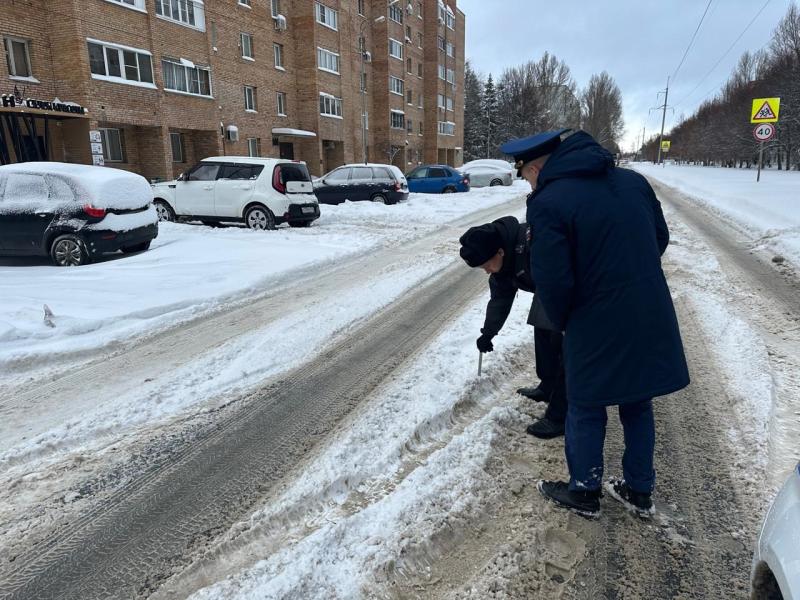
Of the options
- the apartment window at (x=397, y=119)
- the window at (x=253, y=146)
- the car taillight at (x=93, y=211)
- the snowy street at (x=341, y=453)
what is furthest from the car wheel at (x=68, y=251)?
the apartment window at (x=397, y=119)

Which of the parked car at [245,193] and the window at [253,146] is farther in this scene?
the window at [253,146]

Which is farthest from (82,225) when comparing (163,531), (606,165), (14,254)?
(606,165)

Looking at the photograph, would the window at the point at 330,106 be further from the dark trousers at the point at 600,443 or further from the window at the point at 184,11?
the dark trousers at the point at 600,443

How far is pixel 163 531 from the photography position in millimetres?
2516

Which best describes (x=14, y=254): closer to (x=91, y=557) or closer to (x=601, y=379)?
(x=91, y=557)

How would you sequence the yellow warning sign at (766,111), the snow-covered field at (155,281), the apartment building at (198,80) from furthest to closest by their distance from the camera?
the yellow warning sign at (766,111), the apartment building at (198,80), the snow-covered field at (155,281)

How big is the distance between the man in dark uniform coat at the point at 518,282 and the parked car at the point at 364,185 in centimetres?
1510

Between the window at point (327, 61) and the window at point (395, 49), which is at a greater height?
the window at point (395, 49)

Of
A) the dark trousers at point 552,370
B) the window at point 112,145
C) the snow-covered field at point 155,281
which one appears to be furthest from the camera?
the window at point 112,145

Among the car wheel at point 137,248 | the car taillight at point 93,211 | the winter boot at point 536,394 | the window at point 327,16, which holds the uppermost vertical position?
the window at point 327,16

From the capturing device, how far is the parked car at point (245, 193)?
12.3 meters

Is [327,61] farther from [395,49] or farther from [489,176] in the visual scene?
[489,176]

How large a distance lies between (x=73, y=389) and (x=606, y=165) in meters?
4.20

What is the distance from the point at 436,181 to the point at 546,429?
74.6 feet
